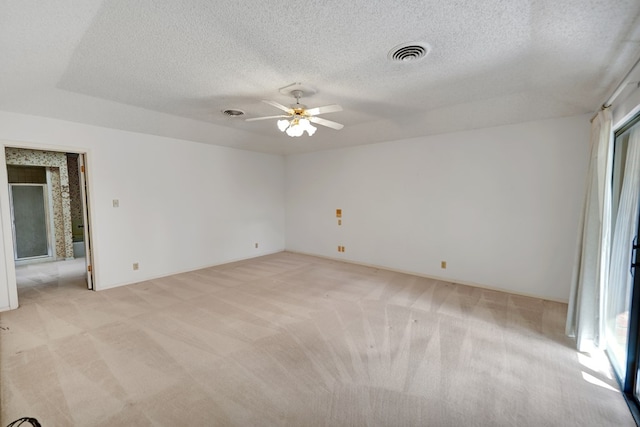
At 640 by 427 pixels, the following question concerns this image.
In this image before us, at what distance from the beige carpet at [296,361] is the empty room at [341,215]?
0.07 ft

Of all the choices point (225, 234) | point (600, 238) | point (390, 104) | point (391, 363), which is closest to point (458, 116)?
point (390, 104)

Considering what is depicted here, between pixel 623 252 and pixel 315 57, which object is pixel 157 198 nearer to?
pixel 315 57

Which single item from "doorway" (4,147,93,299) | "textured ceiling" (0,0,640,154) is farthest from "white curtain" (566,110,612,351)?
"doorway" (4,147,93,299)

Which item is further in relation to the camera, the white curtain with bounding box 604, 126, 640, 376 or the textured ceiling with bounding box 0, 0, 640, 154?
the white curtain with bounding box 604, 126, 640, 376

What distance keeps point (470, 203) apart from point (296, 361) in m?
3.53

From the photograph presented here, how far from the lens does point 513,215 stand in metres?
3.90

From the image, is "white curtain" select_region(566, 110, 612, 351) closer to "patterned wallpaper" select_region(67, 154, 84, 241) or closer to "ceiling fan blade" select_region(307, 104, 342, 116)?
"ceiling fan blade" select_region(307, 104, 342, 116)

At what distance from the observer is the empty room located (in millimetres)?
1838

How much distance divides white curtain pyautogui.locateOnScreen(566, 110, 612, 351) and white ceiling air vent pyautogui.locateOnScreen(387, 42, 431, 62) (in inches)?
72.6

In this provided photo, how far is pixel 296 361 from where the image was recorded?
2.37 metres

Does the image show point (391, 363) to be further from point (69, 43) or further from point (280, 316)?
point (69, 43)

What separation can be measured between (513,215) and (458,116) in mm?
1656

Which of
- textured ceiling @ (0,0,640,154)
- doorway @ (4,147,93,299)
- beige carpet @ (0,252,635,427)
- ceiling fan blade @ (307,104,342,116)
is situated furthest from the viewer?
doorway @ (4,147,93,299)

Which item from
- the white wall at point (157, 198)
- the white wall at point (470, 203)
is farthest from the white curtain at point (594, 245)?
the white wall at point (157, 198)
